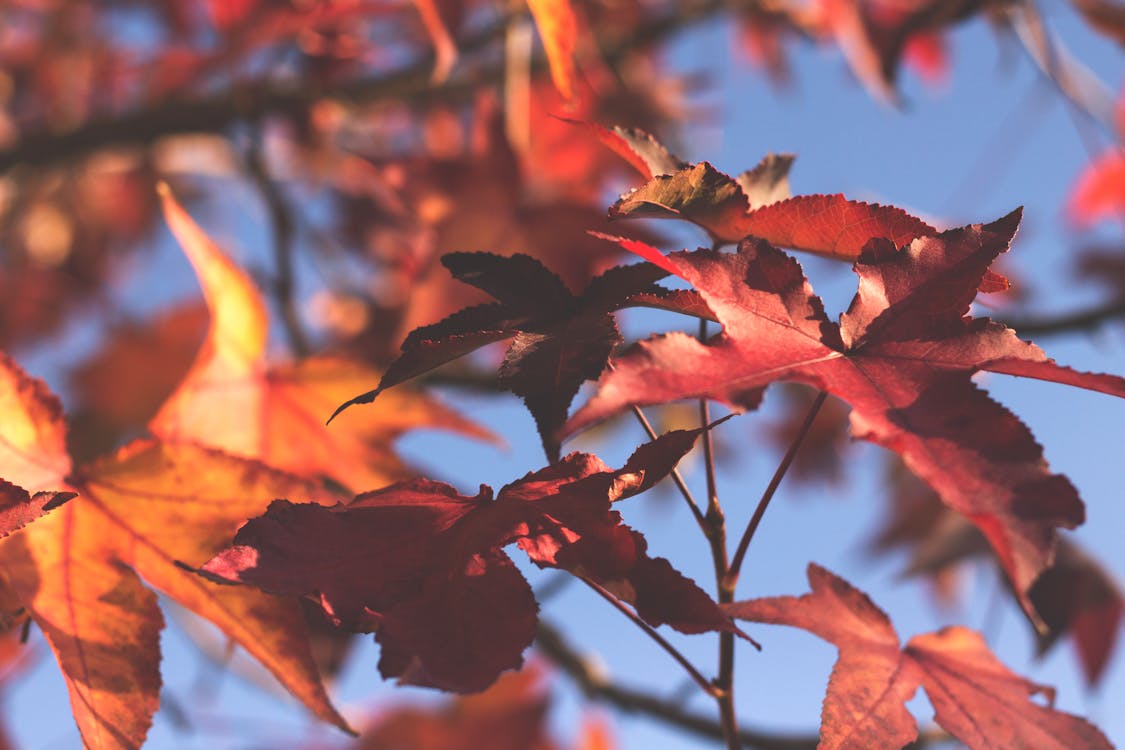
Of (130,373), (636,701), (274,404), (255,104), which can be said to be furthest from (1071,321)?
(130,373)

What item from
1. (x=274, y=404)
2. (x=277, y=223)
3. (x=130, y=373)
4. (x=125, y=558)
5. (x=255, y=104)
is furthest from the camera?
(x=130, y=373)

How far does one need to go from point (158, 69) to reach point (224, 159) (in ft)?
1.41

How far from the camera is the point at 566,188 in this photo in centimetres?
173

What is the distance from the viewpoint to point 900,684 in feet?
1.69

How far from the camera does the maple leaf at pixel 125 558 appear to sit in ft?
1.61

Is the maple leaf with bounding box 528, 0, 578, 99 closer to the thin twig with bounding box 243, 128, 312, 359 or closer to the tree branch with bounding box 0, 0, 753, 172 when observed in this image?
the thin twig with bounding box 243, 128, 312, 359

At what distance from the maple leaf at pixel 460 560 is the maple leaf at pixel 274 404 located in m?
0.33

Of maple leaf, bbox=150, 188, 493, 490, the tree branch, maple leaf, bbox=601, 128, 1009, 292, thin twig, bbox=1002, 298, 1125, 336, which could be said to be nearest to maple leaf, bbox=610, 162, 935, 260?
maple leaf, bbox=601, 128, 1009, 292

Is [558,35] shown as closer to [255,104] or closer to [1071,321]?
[1071,321]

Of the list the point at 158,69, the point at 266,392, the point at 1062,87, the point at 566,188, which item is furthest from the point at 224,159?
the point at 1062,87

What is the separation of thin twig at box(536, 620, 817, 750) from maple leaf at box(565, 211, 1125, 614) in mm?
590

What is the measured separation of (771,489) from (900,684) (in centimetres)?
14

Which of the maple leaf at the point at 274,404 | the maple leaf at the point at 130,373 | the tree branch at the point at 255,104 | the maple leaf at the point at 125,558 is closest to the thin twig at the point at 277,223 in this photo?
the tree branch at the point at 255,104

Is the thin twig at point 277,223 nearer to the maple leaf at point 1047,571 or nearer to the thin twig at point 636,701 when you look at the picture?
the thin twig at point 636,701
